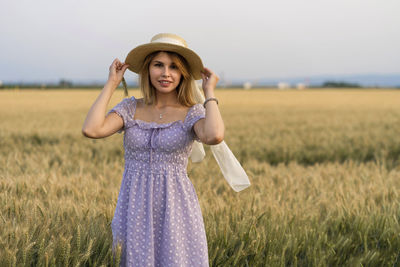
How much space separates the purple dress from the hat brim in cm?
23

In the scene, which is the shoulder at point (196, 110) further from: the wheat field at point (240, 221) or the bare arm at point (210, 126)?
the wheat field at point (240, 221)

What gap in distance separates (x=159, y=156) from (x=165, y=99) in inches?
14.1

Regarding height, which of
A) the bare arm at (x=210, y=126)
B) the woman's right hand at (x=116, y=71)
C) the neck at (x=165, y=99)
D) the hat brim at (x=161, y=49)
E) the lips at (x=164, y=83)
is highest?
the hat brim at (x=161, y=49)

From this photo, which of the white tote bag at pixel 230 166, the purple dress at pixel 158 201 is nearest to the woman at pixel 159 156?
the purple dress at pixel 158 201

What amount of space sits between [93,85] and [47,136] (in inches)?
2241

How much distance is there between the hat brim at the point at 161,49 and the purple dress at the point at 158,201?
231 millimetres

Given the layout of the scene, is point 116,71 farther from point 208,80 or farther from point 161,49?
point 208,80

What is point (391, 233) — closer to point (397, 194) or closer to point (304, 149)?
point (397, 194)

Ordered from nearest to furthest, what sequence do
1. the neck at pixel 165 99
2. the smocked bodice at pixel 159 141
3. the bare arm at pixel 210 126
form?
the bare arm at pixel 210 126 < the smocked bodice at pixel 159 141 < the neck at pixel 165 99

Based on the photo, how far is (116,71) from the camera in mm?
2287

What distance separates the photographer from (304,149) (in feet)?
24.0

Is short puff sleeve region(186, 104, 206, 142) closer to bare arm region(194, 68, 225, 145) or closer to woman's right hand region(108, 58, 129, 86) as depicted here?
bare arm region(194, 68, 225, 145)

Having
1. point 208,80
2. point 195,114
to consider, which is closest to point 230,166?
point 195,114

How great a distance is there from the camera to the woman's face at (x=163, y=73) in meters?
2.22
